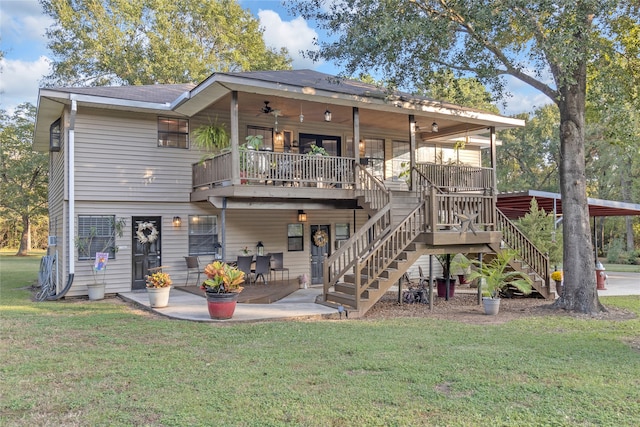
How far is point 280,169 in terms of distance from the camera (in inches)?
419

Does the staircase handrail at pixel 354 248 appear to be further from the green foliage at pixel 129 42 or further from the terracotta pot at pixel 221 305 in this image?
the green foliage at pixel 129 42

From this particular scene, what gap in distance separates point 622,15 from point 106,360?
40.0 feet

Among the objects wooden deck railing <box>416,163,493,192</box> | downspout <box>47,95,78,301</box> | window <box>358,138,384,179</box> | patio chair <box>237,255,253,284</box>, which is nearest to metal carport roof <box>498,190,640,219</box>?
wooden deck railing <box>416,163,493,192</box>

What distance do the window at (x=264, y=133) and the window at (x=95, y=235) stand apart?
4.40 m

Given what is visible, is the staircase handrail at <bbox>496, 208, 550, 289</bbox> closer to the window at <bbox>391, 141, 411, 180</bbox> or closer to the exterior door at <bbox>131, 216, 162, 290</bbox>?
the window at <bbox>391, 141, 411, 180</bbox>

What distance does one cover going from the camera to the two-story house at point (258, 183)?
32.8ft

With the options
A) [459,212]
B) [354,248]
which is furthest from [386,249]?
[459,212]

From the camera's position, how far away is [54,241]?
13.3 metres

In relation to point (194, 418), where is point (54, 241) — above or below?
above

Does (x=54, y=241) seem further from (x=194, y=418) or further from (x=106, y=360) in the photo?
(x=194, y=418)

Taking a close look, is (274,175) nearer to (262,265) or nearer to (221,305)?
(262,265)

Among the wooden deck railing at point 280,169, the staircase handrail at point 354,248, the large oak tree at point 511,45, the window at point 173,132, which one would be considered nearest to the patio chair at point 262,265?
the wooden deck railing at point 280,169

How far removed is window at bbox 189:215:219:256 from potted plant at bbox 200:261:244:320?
484 centimetres

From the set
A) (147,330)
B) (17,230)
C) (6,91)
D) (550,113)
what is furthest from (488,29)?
(17,230)
